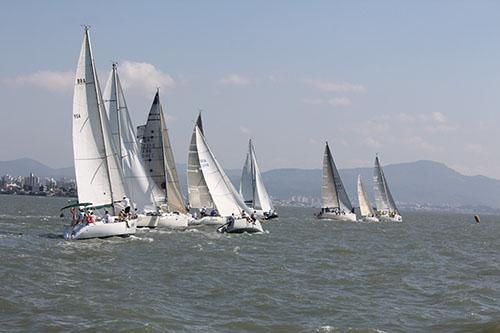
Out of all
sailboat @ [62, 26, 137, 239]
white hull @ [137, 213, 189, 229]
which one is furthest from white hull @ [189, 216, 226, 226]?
sailboat @ [62, 26, 137, 239]

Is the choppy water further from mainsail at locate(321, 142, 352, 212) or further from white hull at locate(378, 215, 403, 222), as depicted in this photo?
white hull at locate(378, 215, 403, 222)

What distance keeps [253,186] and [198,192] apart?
2091 centimetres

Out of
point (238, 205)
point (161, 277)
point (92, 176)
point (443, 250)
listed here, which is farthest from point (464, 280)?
point (238, 205)

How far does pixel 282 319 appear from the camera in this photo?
70.9 ft

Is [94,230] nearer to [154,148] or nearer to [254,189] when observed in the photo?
[154,148]

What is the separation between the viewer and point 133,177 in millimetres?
55750

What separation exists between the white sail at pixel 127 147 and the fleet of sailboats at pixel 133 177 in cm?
7

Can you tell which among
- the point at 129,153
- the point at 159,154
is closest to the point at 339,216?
the point at 159,154

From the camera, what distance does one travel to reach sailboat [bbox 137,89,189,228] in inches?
2312

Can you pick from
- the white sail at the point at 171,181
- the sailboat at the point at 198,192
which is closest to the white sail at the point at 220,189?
the white sail at the point at 171,181

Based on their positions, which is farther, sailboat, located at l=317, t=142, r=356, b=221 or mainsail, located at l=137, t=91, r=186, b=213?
sailboat, located at l=317, t=142, r=356, b=221

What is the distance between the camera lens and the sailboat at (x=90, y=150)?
43.0m

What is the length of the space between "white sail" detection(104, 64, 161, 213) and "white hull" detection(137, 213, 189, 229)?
0.91 meters

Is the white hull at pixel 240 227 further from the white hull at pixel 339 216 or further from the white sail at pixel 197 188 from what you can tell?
the white hull at pixel 339 216
